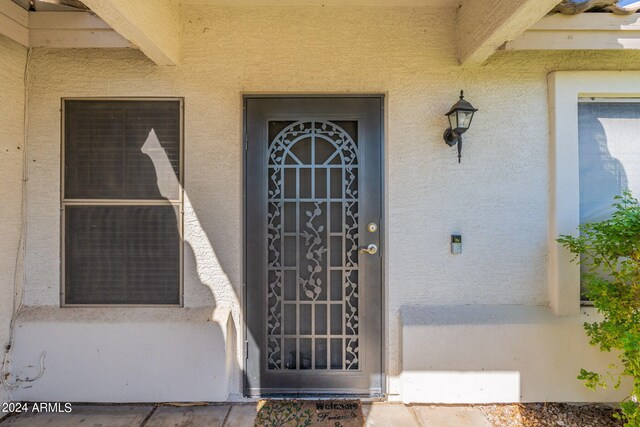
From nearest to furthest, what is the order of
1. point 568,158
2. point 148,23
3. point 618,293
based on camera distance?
point 148,23
point 618,293
point 568,158

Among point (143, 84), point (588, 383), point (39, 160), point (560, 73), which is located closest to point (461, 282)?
point (588, 383)

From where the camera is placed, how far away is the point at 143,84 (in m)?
2.64

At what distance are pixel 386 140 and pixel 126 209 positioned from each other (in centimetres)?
207

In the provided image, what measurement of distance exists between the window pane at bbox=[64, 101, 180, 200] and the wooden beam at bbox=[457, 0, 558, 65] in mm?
2221

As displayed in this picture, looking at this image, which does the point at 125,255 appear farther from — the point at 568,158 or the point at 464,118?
the point at 568,158

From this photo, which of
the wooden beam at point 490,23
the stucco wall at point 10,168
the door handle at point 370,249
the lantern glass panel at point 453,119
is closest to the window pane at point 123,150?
the stucco wall at point 10,168

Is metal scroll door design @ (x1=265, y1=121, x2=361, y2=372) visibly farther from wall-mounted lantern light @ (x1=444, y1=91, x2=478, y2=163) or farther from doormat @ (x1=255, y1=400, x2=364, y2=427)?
wall-mounted lantern light @ (x1=444, y1=91, x2=478, y2=163)

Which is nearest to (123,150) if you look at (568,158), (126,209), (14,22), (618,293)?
(126,209)

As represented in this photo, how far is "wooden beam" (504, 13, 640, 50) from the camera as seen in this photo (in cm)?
242

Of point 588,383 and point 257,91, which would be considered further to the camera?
point 257,91

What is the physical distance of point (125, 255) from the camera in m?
2.64

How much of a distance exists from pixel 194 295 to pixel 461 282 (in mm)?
2046

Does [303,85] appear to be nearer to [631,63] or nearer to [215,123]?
[215,123]

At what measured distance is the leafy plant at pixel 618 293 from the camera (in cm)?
215
